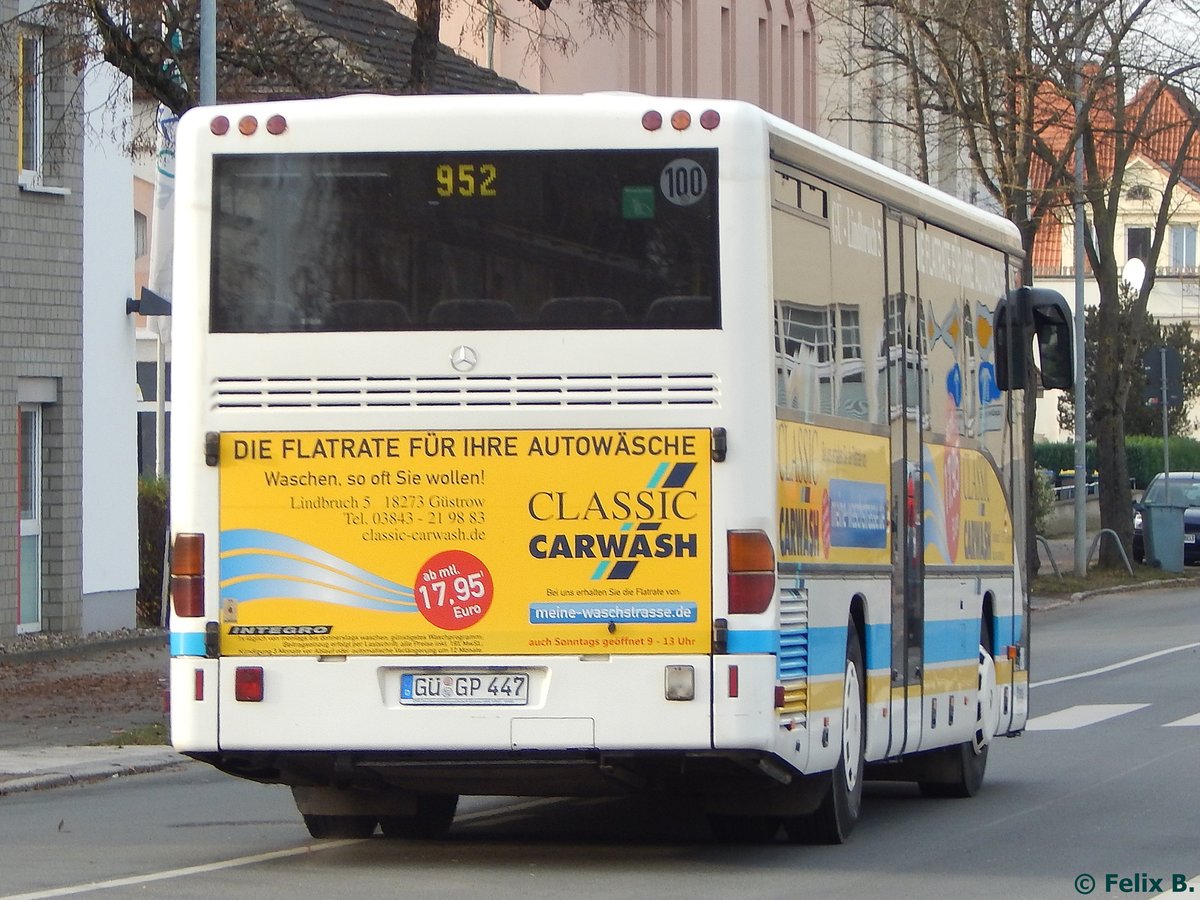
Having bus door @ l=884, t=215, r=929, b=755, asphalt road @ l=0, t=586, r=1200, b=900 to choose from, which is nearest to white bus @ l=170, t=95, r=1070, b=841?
asphalt road @ l=0, t=586, r=1200, b=900

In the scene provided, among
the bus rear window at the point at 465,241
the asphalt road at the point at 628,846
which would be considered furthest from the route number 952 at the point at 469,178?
the asphalt road at the point at 628,846

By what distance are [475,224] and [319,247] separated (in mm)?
643

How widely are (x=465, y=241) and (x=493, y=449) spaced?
0.87 meters

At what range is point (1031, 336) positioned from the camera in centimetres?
1365

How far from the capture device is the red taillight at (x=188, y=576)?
10078mm

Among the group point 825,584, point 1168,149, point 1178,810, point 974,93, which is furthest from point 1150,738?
point 1168,149

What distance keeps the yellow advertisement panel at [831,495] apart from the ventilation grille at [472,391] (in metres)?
0.47

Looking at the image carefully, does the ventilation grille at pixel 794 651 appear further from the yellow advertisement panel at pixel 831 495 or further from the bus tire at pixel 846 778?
the bus tire at pixel 846 778

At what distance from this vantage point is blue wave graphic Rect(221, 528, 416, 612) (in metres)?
10.0

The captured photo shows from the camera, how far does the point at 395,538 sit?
1004 cm

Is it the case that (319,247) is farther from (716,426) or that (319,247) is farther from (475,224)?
(716,426)

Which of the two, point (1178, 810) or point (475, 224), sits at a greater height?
point (475, 224)

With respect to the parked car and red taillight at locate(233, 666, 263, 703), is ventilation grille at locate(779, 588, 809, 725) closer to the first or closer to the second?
red taillight at locate(233, 666, 263, 703)

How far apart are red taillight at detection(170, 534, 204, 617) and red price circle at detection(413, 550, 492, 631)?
0.88m
